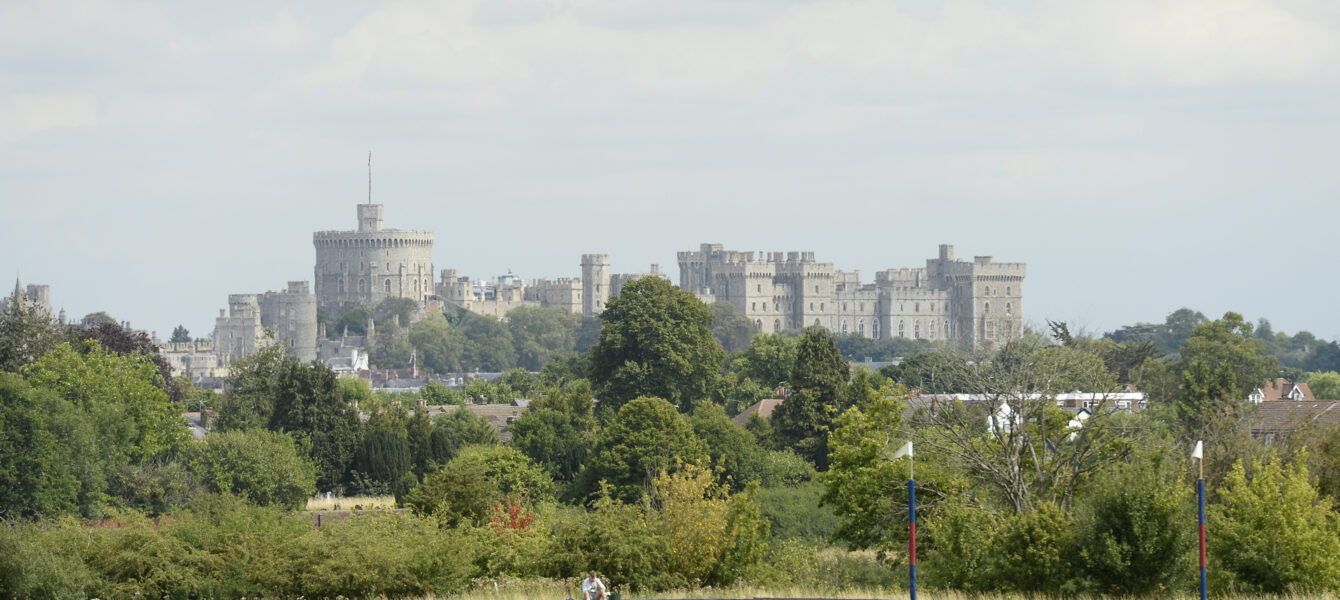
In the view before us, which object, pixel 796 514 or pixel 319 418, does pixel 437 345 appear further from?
pixel 796 514

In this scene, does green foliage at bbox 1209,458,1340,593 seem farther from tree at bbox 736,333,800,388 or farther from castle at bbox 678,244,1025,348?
castle at bbox 678,244,1025,348

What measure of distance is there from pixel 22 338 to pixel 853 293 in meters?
110

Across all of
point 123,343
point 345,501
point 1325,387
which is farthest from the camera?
point 1325,387

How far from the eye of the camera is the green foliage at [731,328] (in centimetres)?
13938

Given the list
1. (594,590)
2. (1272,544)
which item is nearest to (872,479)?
(1272,544)

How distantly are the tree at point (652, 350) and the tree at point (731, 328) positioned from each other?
264ft

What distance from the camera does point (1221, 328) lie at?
70.8m

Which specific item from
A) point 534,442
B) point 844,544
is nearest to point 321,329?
point 534,442

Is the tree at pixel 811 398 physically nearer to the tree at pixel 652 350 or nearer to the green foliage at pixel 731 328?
the tree at pixel 652 350

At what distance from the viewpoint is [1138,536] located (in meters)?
24.7

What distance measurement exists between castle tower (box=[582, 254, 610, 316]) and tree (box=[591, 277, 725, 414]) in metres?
109

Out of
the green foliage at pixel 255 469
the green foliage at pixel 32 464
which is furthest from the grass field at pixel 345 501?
the green foliage at pixel 32 464

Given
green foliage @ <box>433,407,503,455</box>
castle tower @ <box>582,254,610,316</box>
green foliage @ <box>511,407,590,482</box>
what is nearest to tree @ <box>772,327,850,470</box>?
green foliage @ <box>511,407,590,482</box>

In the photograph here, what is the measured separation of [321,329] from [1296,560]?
136252 mm
